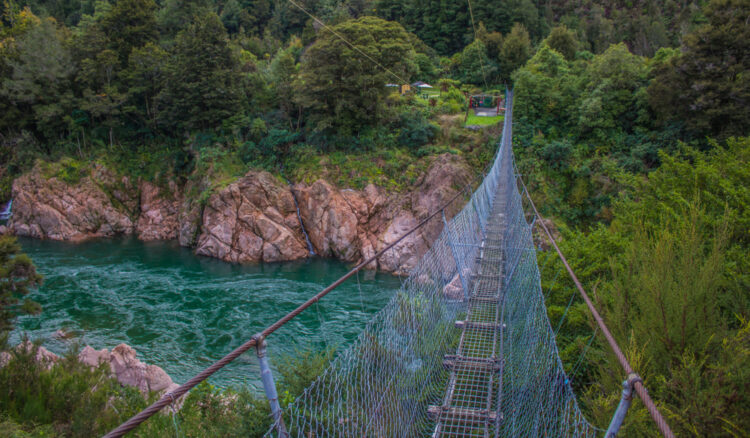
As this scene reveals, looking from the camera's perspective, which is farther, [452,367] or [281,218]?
[281,218]

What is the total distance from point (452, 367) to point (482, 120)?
43.7 ft

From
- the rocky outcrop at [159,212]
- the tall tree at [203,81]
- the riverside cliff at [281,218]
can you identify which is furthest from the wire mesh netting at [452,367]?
the rocky outcrop at [159,212]

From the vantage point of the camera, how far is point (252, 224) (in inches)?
503

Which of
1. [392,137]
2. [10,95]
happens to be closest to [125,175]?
[10,95]

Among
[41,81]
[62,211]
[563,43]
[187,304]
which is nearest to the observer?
[187,304]

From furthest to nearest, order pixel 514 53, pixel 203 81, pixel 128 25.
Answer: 1. pixel 514 53
2. pixel 128 25
3. pixel 203 81

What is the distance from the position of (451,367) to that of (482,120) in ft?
43.6

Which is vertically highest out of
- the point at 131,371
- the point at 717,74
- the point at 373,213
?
the point at 717,74

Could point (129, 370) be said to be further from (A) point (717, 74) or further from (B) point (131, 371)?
(A) point (717, 74)

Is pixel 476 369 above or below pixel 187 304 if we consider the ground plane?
above

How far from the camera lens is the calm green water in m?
7.87

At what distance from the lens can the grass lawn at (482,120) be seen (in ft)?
48.6

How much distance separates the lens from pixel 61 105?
54.2 feet

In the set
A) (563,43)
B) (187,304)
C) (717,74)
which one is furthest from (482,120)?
(187,304)
